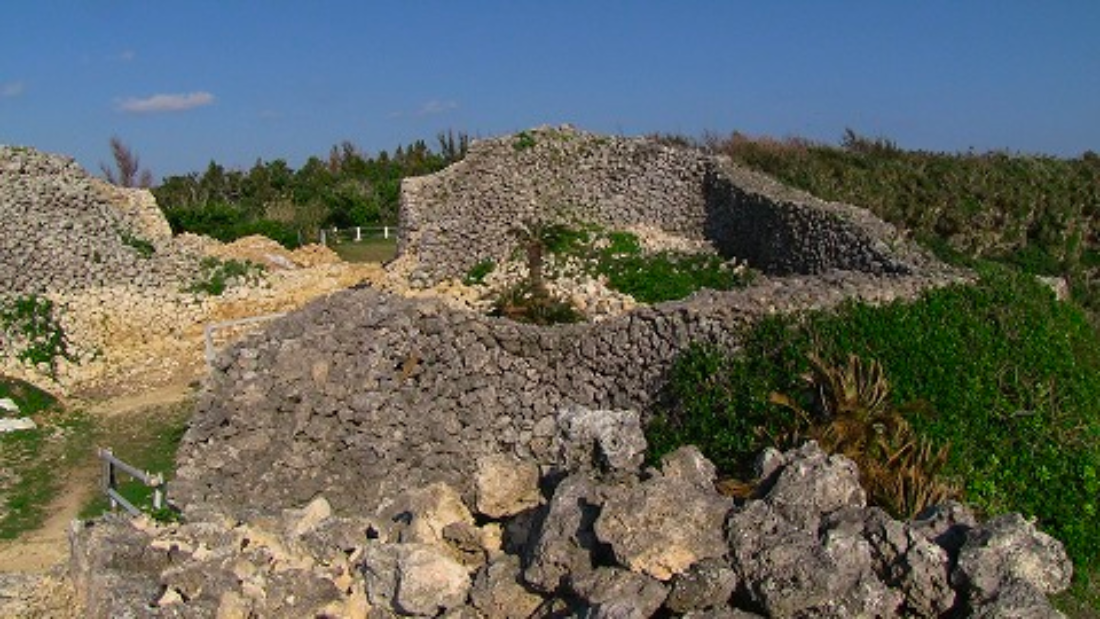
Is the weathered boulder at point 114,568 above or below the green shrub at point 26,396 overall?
above

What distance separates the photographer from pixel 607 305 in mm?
18219

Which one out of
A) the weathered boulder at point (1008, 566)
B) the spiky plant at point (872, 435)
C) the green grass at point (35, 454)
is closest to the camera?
the weathered boulder at point (1008, 566)

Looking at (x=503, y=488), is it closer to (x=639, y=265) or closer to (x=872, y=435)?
(x=872, y=435)

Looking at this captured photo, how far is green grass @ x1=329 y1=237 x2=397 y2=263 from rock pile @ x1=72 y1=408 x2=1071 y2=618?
934 inches

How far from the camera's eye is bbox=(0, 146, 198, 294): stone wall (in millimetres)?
21734

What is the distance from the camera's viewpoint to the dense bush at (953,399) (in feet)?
31.9

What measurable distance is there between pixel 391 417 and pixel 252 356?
4.61 feet

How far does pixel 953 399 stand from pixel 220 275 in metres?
17.6

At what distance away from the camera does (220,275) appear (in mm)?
23844

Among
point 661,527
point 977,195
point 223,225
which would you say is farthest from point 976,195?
point 223,225

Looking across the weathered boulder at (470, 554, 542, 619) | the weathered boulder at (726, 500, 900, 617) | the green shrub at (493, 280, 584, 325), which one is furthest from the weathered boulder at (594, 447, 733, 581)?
the green shrub at (493, 280, 584, 325)

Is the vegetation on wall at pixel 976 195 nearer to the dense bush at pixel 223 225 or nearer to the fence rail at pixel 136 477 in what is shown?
the fence rail at pixel 136 477

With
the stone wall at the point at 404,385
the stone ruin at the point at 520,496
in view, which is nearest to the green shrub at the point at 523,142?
the stone ruin at the point at 520,496

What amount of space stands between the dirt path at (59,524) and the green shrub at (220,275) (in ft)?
20.7
